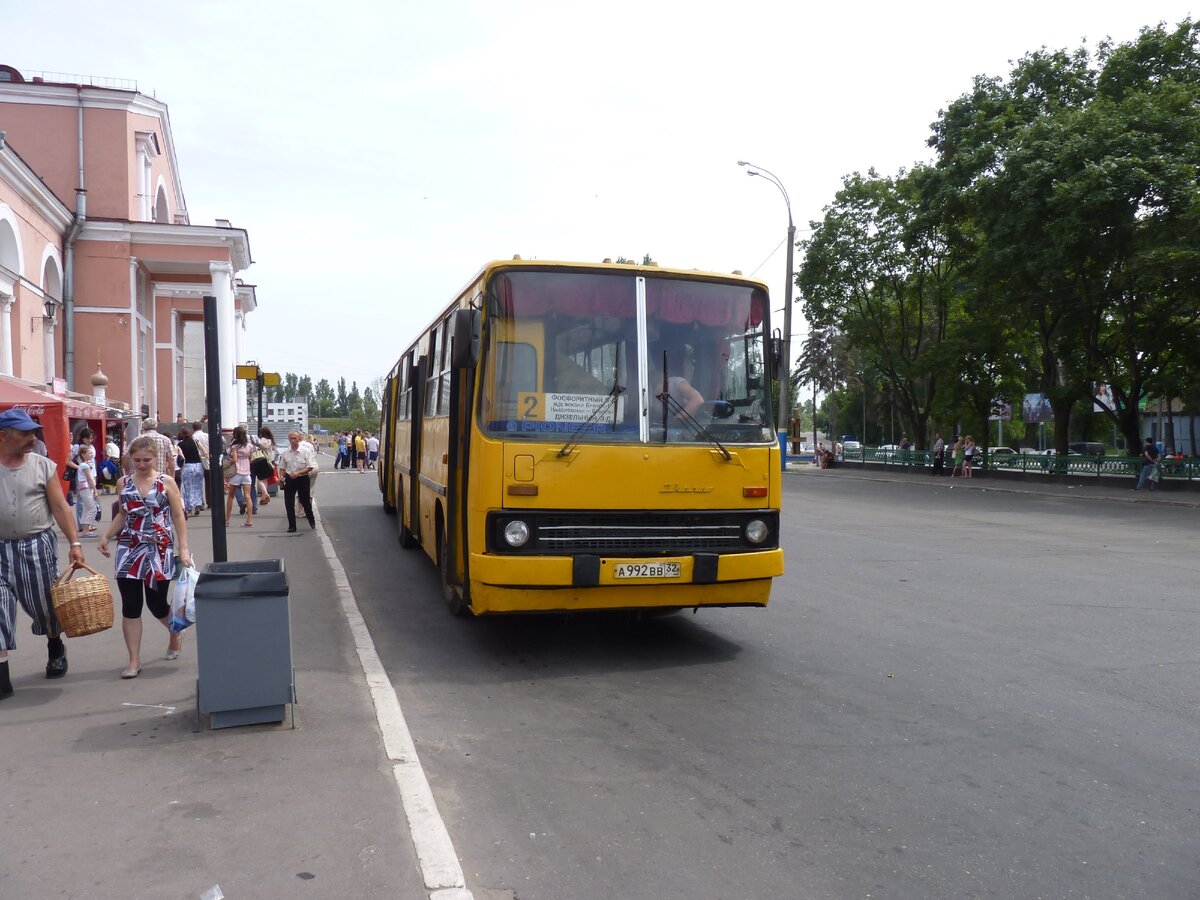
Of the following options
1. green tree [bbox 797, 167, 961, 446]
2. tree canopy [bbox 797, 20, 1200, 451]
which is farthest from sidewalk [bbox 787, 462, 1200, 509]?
green tree [bbox 797, 167, 961, 446]

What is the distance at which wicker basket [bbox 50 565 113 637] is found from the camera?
6.17 m

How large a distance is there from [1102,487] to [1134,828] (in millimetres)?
27362

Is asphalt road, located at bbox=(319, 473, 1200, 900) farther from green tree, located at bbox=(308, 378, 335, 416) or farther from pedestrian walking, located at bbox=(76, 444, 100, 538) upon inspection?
green tree, located at bbox=(308, 378, 335, 416)

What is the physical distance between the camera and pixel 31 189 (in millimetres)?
24422

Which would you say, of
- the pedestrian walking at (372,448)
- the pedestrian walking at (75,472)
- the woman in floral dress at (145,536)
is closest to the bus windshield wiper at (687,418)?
the woman in floral dress at (145,536)

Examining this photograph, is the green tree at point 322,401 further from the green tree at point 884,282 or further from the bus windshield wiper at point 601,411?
the bus windshield wiper at point 601,411

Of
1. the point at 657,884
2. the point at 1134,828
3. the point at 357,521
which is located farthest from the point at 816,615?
the point at 357,521

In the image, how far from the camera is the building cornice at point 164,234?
29.5m

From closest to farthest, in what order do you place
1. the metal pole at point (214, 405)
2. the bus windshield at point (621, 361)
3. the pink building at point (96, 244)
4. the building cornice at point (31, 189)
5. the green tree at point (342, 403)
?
the metal pole at point (214, 405) → the bus windshield at point (621, 361) → the building cornice at point (31, 189) → the pink building at point (96, 244) → the green tree at point (342, 403)

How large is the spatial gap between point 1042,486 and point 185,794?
29.9 metres

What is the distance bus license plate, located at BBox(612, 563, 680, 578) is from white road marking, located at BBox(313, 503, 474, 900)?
1.66 m

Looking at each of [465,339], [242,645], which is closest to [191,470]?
[465,339]

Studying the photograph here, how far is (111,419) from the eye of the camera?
27.9 m

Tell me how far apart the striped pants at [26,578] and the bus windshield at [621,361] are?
2800 millimetres
